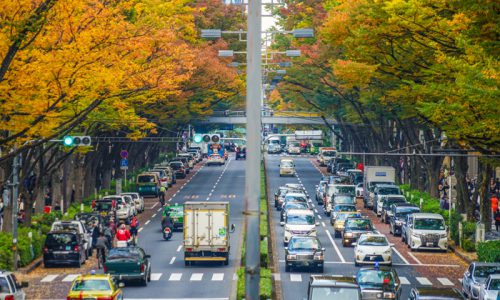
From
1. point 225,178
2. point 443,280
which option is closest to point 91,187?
point 225,178

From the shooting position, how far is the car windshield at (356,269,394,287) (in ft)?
124

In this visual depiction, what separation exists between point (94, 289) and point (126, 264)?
844 centimetres

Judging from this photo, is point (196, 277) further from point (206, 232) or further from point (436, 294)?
point (436, 294)

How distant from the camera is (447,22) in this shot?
44469mm

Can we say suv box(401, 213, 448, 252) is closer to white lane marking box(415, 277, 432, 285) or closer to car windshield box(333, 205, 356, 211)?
white lane marking box(415, 277, 432, 285)

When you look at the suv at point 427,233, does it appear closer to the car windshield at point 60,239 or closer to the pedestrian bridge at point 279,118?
the car windshield at point 60,239

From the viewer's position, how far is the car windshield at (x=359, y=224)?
198 feet

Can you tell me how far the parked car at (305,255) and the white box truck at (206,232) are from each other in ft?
9.12

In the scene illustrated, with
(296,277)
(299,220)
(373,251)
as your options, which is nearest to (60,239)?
(296,277)

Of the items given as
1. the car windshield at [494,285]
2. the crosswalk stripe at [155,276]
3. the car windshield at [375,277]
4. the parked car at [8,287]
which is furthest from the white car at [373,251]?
the parked car at [8,287]

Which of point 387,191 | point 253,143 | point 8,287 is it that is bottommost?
point 8,287


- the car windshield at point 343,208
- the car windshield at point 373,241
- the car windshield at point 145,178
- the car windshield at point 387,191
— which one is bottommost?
the car windshield at point 373,241

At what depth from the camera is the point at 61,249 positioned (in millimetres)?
50094

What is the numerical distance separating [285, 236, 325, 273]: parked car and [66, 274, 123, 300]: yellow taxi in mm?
15013
